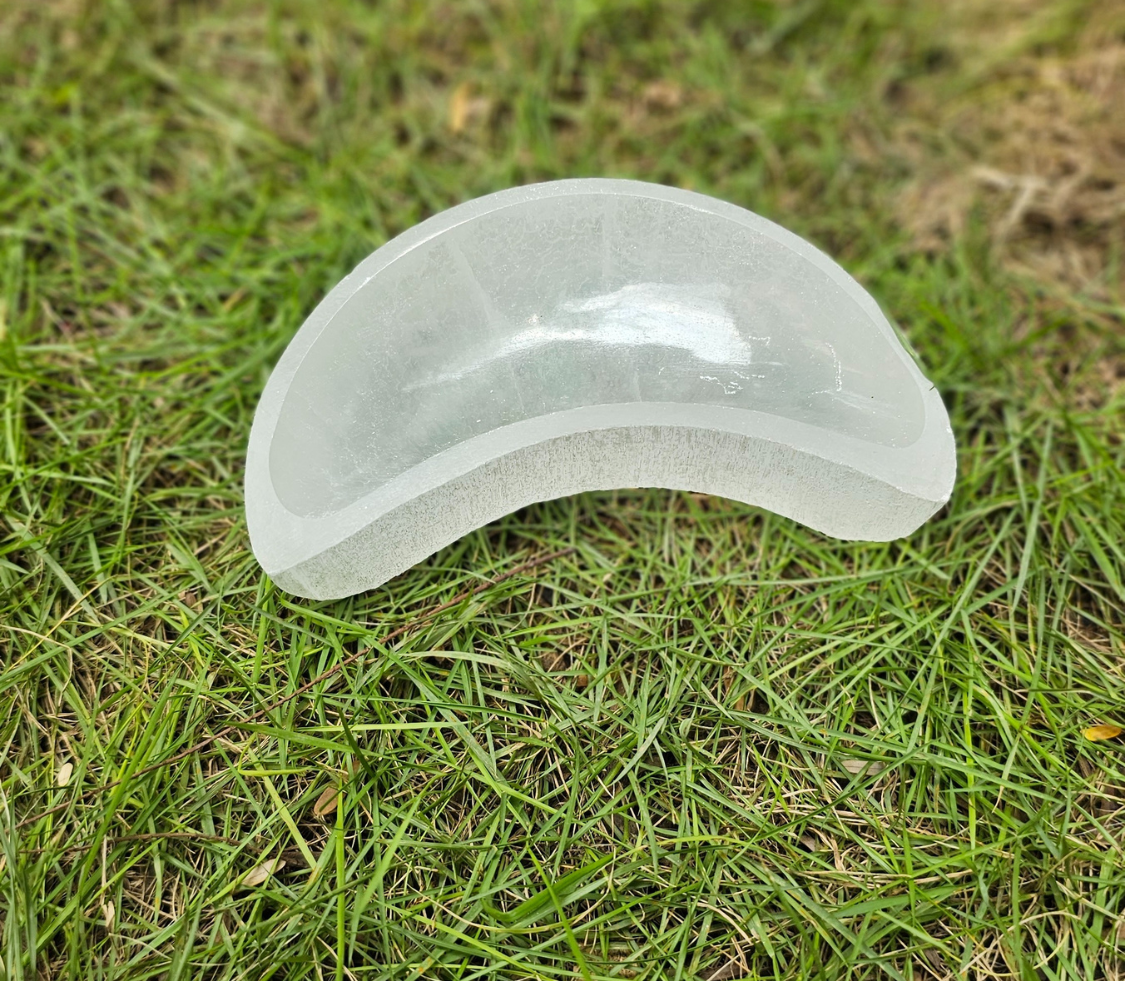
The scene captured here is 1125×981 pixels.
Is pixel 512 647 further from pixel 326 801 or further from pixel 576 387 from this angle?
pixel 576 387

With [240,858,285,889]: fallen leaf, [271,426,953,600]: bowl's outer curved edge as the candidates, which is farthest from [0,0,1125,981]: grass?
[271,426,953,600]: bowl's outer curved edge

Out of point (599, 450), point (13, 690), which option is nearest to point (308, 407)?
point (599, 450)

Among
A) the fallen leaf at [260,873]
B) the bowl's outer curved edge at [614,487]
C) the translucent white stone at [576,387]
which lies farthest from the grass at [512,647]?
the translucent white stone at [576,387]

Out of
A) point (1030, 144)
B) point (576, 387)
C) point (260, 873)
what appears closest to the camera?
point (260, 873)

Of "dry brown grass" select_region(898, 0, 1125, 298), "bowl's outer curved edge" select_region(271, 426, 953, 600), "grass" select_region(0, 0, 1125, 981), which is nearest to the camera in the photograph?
"grass" select_region(0, 0, 1125, 981)

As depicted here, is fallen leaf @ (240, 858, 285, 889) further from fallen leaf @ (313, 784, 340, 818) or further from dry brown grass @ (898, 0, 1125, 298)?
dry brown grass @ (898, 0, 1125, 298)

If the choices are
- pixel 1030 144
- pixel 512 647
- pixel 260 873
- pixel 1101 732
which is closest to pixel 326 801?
pixel 260 873
